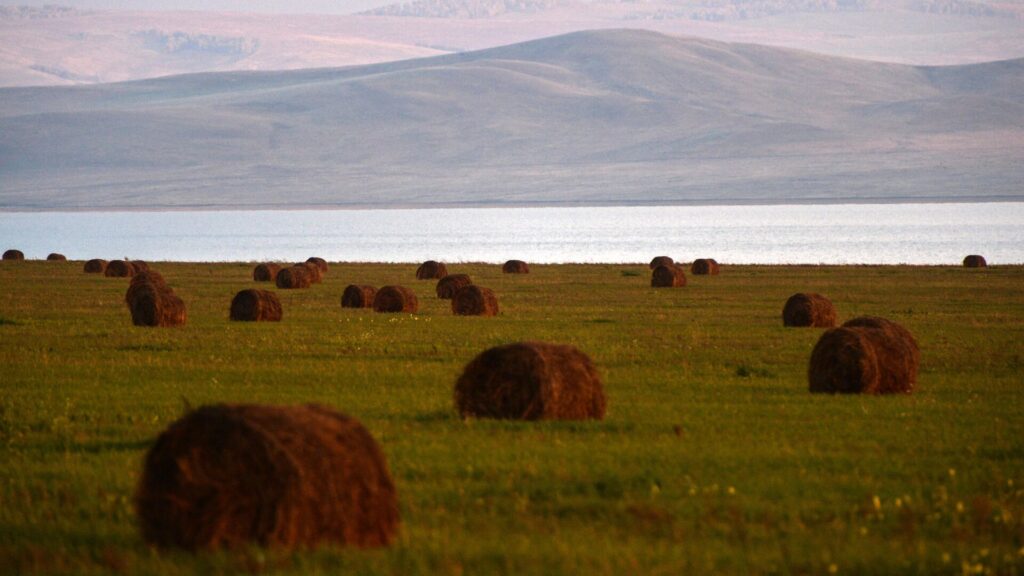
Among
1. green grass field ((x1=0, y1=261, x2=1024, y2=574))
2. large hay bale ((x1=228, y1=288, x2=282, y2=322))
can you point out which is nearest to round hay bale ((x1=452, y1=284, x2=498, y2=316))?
green grass field ((x1=0, y1=261, x2=1024, y2=574))

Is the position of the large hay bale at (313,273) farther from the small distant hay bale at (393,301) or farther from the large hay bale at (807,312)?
the large hay bale at (807,312)

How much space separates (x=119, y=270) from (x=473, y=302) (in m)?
28.3

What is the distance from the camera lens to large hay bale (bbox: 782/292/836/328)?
3588 cm

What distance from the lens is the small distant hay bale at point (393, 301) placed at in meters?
40.9

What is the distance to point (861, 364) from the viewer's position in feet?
72.5

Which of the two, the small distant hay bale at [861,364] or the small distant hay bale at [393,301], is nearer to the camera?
the small distant hay bale at [861,364]

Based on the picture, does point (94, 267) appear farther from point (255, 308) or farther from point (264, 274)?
point (255, 308)

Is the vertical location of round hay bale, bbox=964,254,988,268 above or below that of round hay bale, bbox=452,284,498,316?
above

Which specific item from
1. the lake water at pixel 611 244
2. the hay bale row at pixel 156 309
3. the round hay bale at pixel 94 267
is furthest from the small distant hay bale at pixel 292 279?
the lake water at pixel 611 244

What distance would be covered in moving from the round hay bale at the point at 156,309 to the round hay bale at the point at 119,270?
28287 mm

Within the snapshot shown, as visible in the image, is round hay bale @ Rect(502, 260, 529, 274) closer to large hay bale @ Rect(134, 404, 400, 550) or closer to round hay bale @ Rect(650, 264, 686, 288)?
round hay bale @ Rect(650, 264, 686, 288)

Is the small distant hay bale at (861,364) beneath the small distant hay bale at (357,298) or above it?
beneath

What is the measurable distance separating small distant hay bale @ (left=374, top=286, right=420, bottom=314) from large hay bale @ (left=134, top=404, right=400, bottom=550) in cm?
2927

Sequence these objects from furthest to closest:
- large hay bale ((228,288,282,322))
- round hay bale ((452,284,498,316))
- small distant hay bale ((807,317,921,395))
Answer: round hay bale ((452,284,498,316))
large hay bale ((228,288,282,322))
small distant hay bale ((807,317,921,395))
